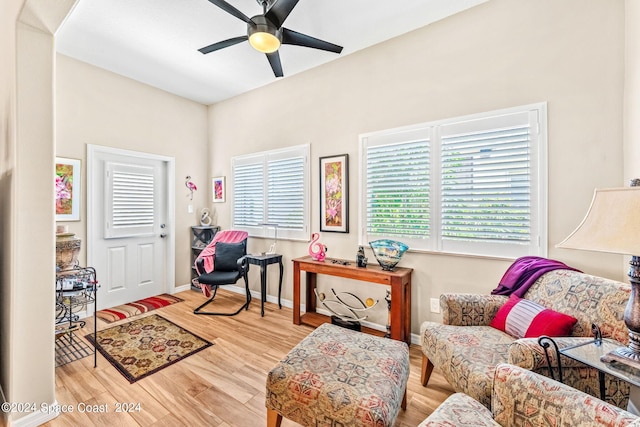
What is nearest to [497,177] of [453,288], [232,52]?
[453,288]

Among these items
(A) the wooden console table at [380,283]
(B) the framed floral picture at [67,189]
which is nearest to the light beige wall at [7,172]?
(B) the framed floral picture at [67,189]

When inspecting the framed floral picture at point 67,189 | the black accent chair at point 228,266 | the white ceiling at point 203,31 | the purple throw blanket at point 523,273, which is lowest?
the black accent chair at point 228,266

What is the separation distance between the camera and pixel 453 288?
2486mm

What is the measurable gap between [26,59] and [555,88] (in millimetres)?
3577

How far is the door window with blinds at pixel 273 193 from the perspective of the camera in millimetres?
3514

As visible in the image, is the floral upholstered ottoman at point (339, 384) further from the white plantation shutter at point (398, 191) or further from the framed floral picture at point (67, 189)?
the framed floral picture at point (67, 189)

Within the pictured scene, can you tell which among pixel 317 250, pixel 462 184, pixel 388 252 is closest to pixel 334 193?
pixel 317 250

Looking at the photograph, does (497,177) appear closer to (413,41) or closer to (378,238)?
(378,238)

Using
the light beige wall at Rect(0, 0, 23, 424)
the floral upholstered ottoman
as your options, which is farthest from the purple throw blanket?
the light beige wall at Rect(0, 0, 23, 424)

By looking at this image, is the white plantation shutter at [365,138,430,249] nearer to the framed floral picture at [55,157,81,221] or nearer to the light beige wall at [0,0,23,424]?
the light beige wall at [0,0,23,424]

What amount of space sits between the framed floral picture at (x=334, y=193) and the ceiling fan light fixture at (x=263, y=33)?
1385 millimetres

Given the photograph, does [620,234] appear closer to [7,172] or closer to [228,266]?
[7,172]

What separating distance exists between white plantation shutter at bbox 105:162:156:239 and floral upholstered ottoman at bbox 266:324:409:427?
10.9 ft

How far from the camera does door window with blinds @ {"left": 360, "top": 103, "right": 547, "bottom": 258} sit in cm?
217
